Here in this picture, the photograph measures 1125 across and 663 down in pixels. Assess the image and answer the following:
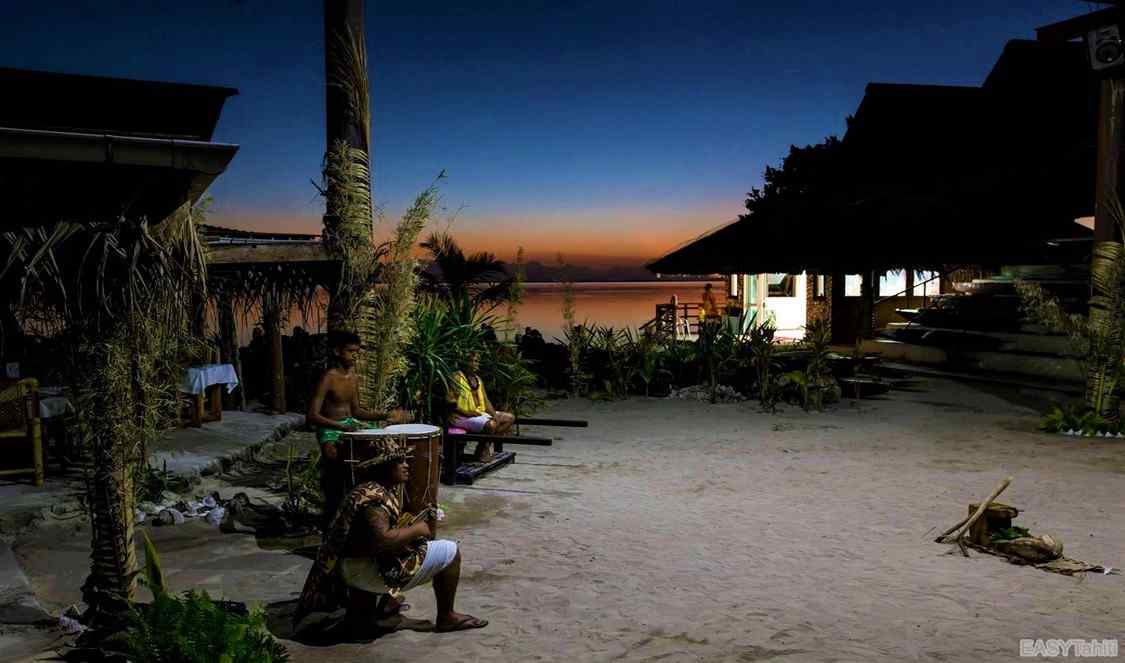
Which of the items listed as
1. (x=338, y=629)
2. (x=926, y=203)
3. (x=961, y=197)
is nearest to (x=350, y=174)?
(x=338, y=629)

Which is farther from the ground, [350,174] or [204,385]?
[350,174]

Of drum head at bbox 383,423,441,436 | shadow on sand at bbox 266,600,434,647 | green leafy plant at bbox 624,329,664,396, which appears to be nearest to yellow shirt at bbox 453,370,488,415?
drum head at bbox 383,423,441,436

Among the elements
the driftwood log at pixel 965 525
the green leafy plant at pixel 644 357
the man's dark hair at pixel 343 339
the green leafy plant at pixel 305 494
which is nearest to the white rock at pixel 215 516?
the green leafy plant at pixel 305 494

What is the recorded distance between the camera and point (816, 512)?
6.67 m

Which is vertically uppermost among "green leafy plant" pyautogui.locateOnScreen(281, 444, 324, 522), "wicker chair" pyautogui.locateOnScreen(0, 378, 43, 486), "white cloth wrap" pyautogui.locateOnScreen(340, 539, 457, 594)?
"wicker chair" pyautogui.locateOnScreen(0, 378, 43, 486)

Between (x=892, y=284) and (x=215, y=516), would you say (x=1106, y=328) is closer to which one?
(x=215, y=516)

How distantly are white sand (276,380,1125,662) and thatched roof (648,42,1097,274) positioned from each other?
4.22m

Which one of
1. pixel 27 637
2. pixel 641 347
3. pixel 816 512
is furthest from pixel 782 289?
pixel 27 637

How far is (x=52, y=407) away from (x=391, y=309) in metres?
3.57

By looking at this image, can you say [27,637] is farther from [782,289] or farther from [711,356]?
[782,289]

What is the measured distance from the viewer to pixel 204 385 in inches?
375

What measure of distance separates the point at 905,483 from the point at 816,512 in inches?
54.3

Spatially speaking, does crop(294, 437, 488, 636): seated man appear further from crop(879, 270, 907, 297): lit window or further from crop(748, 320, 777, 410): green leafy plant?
crop(879, 270, 907, 297): lit window

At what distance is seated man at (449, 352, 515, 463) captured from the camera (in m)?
7.84
